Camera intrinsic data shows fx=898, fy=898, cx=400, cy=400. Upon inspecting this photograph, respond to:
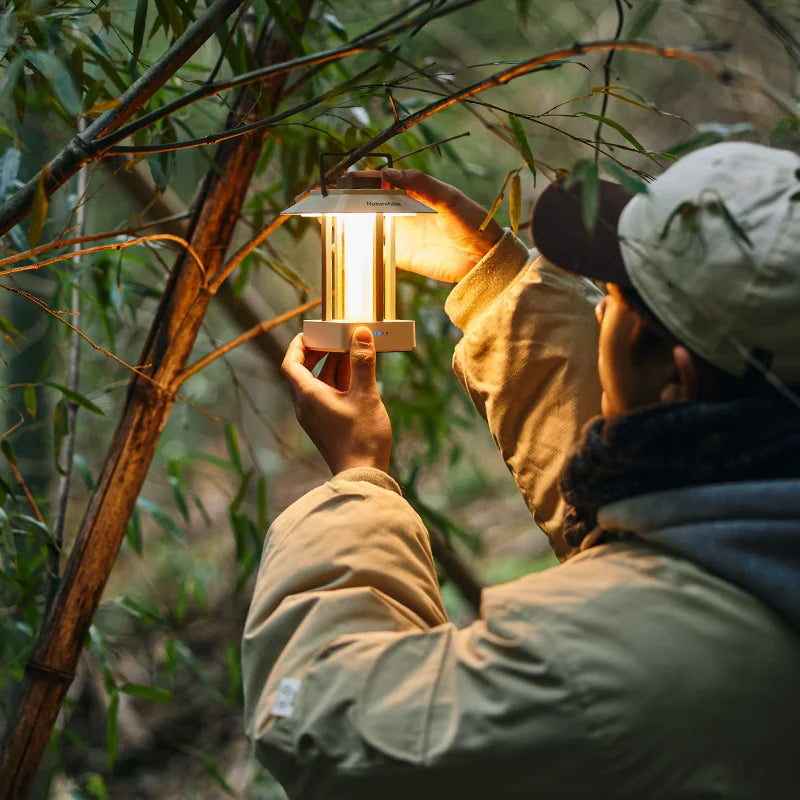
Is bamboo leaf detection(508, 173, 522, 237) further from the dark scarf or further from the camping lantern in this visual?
the dark scarf

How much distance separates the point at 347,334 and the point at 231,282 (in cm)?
100

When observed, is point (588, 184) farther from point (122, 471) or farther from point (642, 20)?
point (122, 471)

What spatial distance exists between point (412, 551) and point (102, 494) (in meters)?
0.57

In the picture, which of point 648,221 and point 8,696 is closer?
point 648,221

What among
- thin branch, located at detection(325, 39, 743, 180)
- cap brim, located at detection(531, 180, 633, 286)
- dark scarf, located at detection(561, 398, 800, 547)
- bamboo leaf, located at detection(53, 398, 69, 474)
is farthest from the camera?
bamboo leaf, located at detection(53, 398, 69, 474)

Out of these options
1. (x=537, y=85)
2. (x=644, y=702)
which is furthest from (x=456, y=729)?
(x=537, y=85)

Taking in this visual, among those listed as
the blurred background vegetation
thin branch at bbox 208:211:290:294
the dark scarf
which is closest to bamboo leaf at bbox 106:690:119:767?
the blurred background vegetation

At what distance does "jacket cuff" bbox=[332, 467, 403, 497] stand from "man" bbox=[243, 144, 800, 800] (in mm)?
81

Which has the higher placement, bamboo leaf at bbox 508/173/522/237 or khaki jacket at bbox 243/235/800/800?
bamboo leaf at bbox 508/173/522/237

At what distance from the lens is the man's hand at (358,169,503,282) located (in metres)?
1.12

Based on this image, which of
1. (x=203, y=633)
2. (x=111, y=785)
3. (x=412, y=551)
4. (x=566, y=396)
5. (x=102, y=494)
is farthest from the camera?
(x=203, y=633)

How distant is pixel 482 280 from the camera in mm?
1186

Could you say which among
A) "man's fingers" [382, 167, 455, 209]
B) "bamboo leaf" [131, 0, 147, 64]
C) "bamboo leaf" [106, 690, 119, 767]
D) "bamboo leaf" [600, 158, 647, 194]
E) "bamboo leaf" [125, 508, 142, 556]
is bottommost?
"bamboo leaf" [106, 690, 119, 767]

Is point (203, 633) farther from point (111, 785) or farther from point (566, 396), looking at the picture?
point (566, 396)
